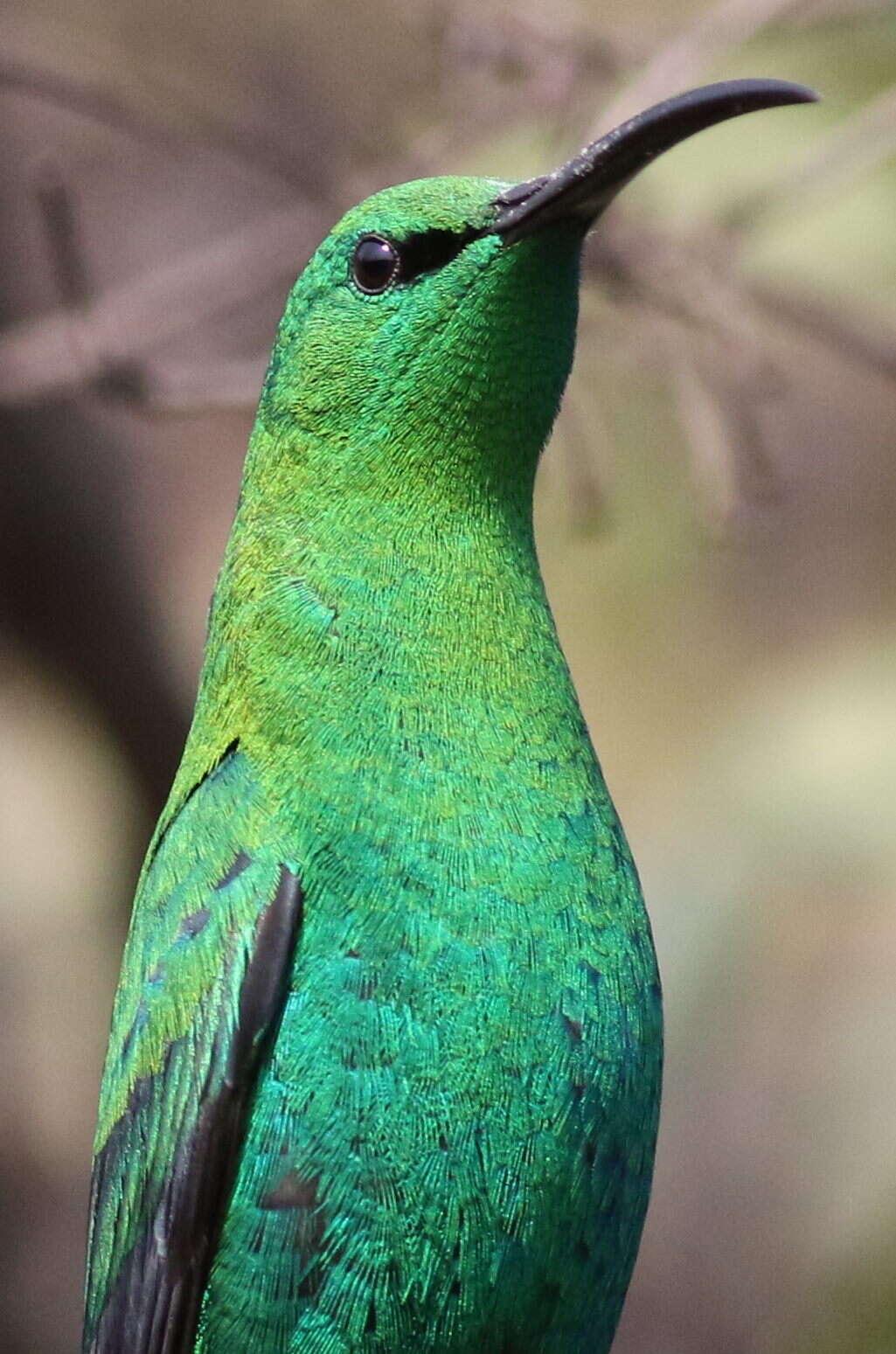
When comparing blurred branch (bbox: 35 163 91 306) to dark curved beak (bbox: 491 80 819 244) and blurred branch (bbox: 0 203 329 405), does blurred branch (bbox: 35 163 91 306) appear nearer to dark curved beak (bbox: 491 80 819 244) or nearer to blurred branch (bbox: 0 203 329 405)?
blurred branch (bbox: 0 203 329 405)

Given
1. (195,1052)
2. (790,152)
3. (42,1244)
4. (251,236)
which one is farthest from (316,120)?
(195,1052)

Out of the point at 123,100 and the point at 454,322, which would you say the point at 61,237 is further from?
the point at 454,322

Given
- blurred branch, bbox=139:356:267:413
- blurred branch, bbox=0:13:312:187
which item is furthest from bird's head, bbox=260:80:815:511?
blurred branch, bbox=0:13:312:187

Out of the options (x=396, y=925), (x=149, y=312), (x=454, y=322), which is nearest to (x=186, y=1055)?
(x=396, y=925)

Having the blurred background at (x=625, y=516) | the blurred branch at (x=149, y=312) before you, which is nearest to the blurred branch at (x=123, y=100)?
the blurred background at (x=625, y=516)

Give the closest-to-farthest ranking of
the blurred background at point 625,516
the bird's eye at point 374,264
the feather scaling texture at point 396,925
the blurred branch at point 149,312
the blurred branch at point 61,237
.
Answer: the feather scaling texture at point 396,925, the bird's eye at point 374,264, the blurred branch at point 61,237, the blurred branch at point 149,312, the blurred background at point 625,516

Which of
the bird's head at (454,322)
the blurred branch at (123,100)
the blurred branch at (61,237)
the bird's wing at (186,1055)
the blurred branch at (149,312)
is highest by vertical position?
the blurred branch at (123,100)

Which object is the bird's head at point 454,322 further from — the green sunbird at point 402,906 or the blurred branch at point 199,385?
the blurred branch at point 199,385
